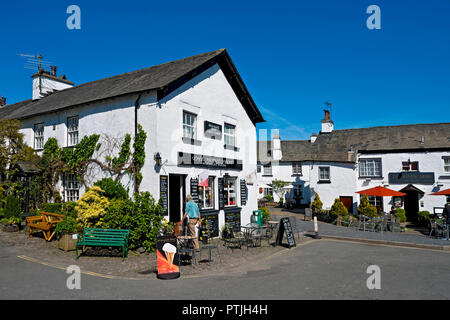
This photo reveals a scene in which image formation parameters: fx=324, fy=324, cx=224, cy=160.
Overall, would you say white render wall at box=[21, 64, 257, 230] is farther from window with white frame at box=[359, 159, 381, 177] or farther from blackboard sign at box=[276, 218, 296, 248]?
window with white frame at box=[359, 159, 381, 177]

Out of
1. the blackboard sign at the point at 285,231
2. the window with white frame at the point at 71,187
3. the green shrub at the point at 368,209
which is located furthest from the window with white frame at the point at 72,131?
the green shrub at the point at 368,209

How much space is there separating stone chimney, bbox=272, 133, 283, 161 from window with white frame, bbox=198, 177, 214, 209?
2374cm

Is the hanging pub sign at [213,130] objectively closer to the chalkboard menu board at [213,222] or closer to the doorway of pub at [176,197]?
the doorway of pub at [176,197]

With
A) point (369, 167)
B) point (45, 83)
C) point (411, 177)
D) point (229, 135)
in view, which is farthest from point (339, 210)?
point (45, 83)

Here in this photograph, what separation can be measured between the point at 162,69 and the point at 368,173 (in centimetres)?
2232

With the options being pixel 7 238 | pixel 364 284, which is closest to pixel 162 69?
pixel 7 238

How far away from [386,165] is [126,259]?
2616 centimetres

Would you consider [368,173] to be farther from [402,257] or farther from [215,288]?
[215,288]

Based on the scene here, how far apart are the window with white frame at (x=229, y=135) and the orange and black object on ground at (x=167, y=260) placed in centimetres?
904

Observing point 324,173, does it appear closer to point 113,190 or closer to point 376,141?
point 376,141

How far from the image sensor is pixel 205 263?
33.4 ft

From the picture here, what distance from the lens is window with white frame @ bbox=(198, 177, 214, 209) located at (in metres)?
14.8

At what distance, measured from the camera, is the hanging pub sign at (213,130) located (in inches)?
609

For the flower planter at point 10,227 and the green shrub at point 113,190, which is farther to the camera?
the flower planter at point 10,227
